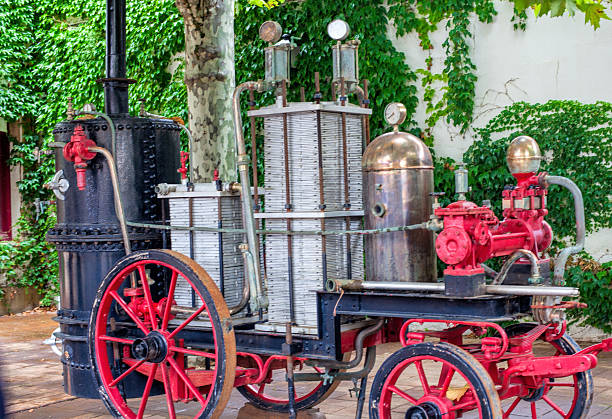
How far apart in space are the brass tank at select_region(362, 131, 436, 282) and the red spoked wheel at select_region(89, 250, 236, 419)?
2.91 ft

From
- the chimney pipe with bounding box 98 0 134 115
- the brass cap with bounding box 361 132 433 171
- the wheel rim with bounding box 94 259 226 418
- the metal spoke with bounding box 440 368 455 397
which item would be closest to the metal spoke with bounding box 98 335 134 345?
the wheel rim with bounding box 94 259 226 418

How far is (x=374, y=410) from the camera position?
12.2 feet

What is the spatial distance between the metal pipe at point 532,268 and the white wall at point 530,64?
411 cm

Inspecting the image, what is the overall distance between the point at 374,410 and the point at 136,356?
4.57 ft

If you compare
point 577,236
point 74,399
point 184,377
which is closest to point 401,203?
point 577,236

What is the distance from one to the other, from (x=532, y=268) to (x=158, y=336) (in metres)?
2.00

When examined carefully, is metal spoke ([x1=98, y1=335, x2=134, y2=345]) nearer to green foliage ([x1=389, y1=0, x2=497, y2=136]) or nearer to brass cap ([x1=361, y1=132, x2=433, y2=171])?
brass cap ([x1=361, y1=132, x2=433, y2=171])

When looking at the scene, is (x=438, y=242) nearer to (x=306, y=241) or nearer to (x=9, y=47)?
(x=306, y=241)

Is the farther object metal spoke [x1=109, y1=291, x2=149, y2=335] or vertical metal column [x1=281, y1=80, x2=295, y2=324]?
metal spoke [x1=109, y1=291, x2=149, y2=335]

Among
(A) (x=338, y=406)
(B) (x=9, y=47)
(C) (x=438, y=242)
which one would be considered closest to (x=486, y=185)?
(A) (x=338, y=406)

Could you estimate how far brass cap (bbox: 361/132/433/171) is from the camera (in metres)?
3.98

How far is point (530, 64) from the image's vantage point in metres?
7.91

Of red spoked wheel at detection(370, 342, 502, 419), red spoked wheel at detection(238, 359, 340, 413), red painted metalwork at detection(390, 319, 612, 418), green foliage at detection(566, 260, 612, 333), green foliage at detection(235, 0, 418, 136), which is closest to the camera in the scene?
red spoked wheel at detection(370, 342, 502, 419)

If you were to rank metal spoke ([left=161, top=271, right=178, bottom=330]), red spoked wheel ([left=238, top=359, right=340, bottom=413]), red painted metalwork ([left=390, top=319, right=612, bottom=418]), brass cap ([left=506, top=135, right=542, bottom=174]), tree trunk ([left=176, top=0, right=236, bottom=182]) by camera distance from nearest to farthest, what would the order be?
red painted metalwork ([left=390, top=319, right=612, bottom=418]), brass cap ([left=506, top=135, right=542, bottom=174]), metal spoke ([left=161, top=271, right=178, bottom=330]), red spoked wheel ([left=238, top=359, right=340, bottom=413]), tree trunk ([left=176, top=0, right=236, bottom=182])
